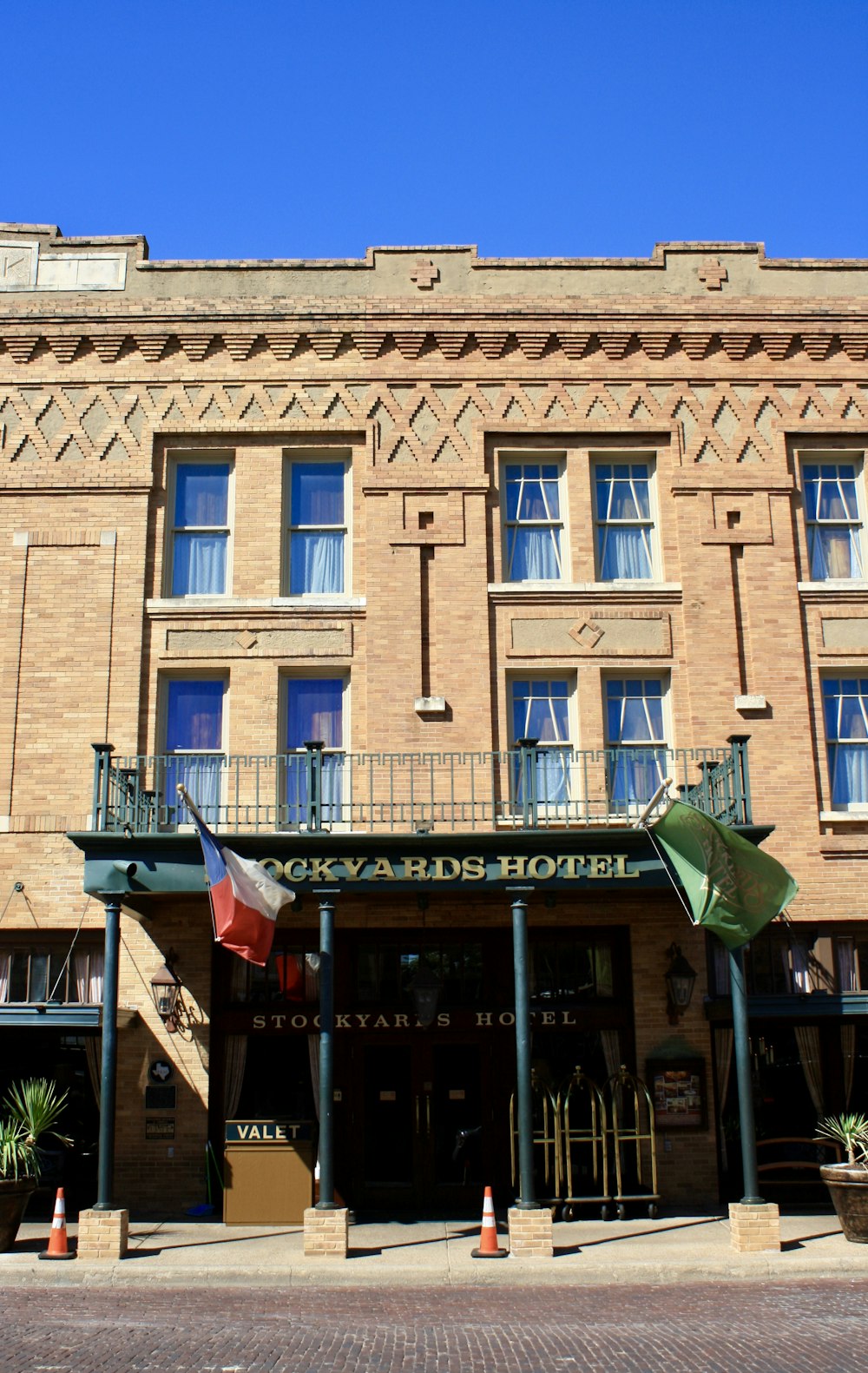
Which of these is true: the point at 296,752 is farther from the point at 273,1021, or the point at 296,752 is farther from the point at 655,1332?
Answer: the point at 655,1332

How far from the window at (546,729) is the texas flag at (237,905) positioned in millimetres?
4627

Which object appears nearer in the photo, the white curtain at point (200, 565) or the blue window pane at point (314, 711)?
the blue window pane at point (314, 711)

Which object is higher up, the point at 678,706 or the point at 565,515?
the point at 565,515

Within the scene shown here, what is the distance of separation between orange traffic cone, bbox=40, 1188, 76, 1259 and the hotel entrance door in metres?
3.97

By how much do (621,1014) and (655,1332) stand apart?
6439mm

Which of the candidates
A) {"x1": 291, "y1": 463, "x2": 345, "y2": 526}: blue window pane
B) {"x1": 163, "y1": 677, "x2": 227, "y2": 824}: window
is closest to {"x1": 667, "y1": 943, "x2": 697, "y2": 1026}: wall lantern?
{"x1": 163, "y1": 677, "x2": 227, "y2": 824}: window

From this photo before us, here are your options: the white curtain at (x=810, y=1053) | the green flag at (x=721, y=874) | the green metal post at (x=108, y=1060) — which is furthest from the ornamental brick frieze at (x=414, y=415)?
the white curtain at (x=810, y=1053)

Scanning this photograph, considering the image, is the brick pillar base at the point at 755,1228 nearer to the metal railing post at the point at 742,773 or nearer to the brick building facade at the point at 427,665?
the brick building facade at the point at 427,665

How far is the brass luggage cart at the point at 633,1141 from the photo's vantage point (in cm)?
1484

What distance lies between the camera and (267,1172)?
48.5ft

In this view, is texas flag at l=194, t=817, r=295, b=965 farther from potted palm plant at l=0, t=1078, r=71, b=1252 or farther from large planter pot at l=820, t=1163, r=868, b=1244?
large planter pot at l=820, t=1163, r=868, b=1244

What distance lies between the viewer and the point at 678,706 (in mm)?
17391

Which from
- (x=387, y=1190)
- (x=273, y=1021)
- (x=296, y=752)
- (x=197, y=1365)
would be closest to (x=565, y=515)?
(x=296, y=752)

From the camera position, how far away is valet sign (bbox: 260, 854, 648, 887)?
14344 millimetres
